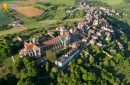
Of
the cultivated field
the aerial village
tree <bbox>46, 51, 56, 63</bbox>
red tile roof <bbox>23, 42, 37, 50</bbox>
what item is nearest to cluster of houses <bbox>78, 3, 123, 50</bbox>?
the aerial village

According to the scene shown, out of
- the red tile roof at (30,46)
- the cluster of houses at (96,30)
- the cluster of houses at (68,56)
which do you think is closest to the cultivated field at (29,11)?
the cluster of houses at (96,30)

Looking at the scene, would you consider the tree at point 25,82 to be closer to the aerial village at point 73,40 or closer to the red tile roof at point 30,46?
the aerial village at point 73,40

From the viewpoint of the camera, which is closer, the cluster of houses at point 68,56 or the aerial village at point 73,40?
the cluster of houses at point 68,56

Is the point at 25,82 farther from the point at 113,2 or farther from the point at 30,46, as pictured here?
the point at 113,2

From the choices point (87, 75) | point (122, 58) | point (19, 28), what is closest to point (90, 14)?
point (19, 28)

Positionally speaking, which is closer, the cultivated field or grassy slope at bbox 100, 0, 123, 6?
the cultivated field

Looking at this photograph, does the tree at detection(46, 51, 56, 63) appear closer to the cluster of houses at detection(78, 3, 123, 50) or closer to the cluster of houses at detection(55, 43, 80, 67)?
the cluster of houses at detection(55, 43, 80, 67)
